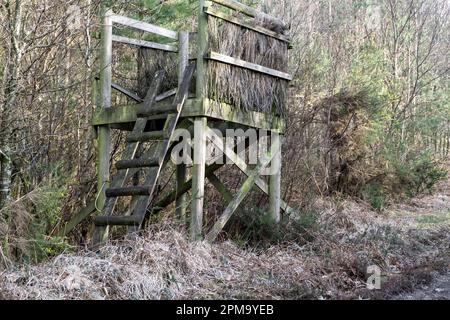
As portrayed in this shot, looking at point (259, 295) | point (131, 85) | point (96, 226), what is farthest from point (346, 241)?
point (131, 85)

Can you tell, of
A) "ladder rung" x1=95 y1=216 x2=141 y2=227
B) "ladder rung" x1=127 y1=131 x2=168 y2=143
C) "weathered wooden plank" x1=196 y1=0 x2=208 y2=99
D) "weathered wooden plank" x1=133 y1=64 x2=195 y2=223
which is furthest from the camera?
"weathered wooden plank" x1=196 y1=0 x2=208 y2=99

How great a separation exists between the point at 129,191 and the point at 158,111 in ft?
4.32

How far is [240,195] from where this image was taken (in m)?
7.98

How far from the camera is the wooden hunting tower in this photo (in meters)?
7.02

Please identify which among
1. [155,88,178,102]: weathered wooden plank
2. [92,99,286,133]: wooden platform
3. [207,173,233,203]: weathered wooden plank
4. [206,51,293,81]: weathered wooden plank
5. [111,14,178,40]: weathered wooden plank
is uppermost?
[111,14,178,40]: weathered wooden plank

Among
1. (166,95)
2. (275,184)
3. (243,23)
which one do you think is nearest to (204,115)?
(166,95)

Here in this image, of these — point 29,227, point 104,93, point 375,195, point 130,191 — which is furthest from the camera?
point 375,195

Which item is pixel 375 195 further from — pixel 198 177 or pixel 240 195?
pixel 198 177

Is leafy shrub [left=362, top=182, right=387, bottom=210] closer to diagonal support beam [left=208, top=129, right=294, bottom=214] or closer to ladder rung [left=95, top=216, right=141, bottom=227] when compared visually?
diagonal support beam [left=208, top=129, right=294, bottom=214]

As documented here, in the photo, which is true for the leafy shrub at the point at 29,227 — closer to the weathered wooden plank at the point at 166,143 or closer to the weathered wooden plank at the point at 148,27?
the weathered wooden plank at the point at 166,143

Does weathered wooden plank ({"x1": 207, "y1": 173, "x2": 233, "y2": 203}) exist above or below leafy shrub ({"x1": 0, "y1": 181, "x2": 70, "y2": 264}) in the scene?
above

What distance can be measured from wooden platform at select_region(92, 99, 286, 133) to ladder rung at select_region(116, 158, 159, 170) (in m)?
0.81

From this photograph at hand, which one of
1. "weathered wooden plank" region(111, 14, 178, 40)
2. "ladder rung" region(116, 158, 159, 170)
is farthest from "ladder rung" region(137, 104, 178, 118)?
"weathered wooden plank" region(111, 14, 178, 40)

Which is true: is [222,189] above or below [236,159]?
below
